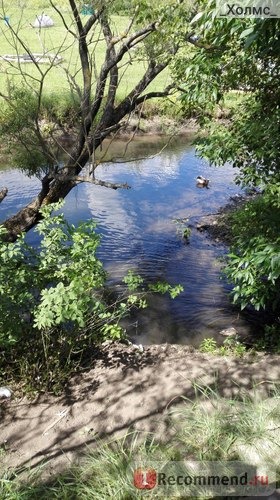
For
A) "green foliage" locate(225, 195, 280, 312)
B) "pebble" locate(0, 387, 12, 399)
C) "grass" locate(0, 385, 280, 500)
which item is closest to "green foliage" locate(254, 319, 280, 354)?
"green foliage" locate(225, 195, 280, 312)

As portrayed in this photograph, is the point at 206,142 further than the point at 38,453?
Yes

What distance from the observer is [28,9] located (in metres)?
7.53

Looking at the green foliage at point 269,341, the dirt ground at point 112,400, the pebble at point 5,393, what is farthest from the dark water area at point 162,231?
the pebble at point 5,393

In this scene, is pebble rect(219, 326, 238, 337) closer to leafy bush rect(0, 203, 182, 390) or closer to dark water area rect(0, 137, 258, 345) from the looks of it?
A: dark water area rect(0, 137, 258, 345)

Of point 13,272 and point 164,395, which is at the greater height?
point 13,272

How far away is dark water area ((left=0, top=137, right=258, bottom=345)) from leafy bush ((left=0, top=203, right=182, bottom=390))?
1.77 m

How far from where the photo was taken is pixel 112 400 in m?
4.42

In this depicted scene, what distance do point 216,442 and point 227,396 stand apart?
2.90 feet

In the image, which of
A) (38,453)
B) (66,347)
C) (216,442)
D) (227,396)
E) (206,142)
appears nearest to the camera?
Answer: (216,442)

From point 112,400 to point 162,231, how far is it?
6143 mm

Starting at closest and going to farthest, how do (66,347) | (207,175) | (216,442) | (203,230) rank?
(216,442), (66,347), (203,230), (207,175)

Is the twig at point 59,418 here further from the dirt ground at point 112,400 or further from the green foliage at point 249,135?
the green foliage at point 249,135

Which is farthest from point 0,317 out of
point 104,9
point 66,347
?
point 104,9

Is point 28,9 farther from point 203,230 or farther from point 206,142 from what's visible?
point 203,230
